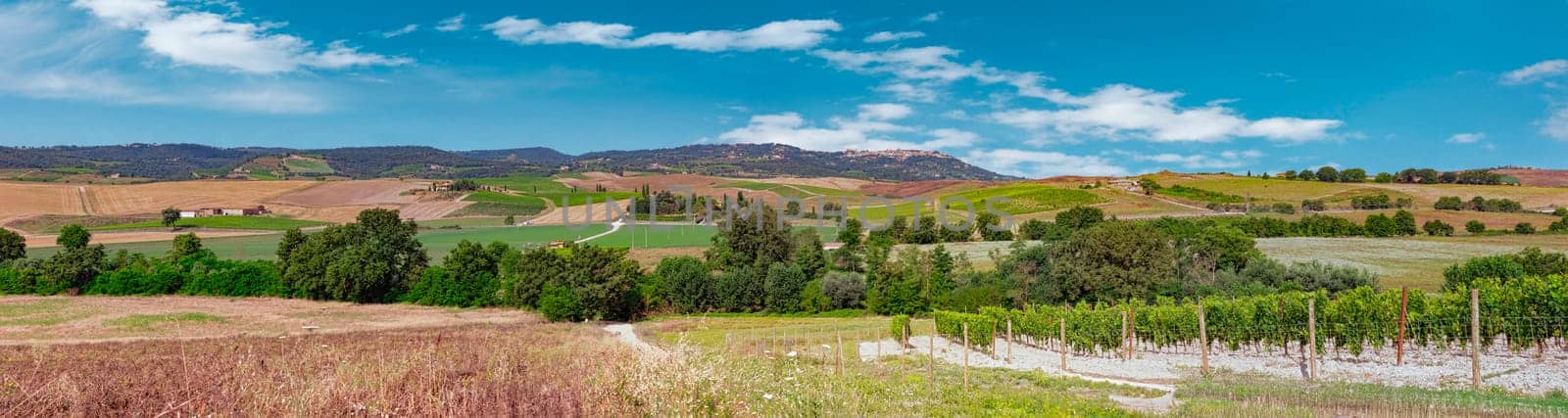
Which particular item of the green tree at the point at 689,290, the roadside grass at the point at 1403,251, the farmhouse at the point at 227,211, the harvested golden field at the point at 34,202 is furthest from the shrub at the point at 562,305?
the farmhouse at the point at 227,211

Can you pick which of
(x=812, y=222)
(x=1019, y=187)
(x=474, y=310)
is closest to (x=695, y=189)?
(x=812, y=222)

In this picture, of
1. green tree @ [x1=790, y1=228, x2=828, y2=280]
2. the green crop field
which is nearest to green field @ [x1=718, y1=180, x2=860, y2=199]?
the green crop field

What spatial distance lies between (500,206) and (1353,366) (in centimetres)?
13555

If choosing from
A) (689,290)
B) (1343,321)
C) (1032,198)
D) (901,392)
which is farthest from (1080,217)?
(901,392)

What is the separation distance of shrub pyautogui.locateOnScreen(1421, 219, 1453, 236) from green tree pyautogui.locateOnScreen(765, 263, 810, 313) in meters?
68.8

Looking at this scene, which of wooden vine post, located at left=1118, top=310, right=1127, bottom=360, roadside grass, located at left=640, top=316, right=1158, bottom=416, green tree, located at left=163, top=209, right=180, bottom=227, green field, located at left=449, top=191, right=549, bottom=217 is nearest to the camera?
roadside grass, located at left=640, top=316, right=1158, bottom=416

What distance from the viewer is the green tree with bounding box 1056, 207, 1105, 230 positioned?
10100 centimetres

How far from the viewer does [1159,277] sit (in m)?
62.8

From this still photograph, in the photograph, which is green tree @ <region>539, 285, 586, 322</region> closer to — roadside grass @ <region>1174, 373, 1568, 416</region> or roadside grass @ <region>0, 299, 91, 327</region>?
roadside grass @ <region>0, 299, 91, 327</region>

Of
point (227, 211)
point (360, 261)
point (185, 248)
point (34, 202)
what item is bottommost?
point (360, 261)

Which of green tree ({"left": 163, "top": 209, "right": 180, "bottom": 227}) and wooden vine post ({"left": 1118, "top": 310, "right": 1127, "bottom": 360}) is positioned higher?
green tree ({"left": 163, "top": 209, "right": 180, "bottom": 227})

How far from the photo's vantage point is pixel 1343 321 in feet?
92.8

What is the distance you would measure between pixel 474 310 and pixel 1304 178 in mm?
135094

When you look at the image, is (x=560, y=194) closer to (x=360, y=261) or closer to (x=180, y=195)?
(x=180, y=195)
